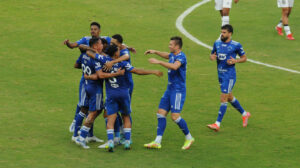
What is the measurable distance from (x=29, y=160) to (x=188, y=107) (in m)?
5.60

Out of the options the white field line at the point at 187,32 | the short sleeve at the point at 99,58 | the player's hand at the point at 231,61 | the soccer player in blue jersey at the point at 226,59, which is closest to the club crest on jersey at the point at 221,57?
the soccer player in blue jersey at the point at 226,59

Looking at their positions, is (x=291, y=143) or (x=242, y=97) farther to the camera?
(x=242, y=97)

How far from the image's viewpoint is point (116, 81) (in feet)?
41.5

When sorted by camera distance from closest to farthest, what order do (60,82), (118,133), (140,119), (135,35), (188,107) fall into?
(118,133), (140,119), (188,107), (60,82), (135,35)

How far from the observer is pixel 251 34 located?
23672 mm

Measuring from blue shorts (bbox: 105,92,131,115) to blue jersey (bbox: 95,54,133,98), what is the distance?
67mm

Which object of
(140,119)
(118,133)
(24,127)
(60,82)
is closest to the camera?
(118,133)

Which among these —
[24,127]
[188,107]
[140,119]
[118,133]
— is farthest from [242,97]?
[24,127]

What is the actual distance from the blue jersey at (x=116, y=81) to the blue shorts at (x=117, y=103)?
67mm

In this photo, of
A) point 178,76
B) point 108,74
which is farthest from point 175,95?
point 108,74

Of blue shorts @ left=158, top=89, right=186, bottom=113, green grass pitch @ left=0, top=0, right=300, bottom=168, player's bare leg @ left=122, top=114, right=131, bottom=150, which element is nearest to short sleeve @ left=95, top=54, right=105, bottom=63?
player's bare leg @ left=122, top=114, right=131, bottom=150

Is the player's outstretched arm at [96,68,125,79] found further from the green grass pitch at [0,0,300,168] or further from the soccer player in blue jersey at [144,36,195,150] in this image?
the green grass pitch at [0,0,300,168]

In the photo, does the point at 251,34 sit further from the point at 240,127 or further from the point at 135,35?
the point at 240,127

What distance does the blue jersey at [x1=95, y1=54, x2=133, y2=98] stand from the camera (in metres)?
12.6
